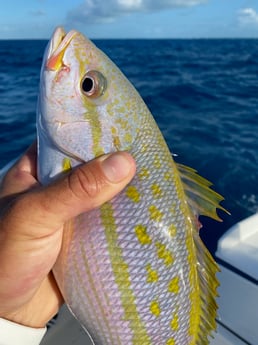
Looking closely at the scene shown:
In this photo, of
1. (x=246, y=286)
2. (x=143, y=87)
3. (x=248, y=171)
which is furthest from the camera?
(x=143, y=87)

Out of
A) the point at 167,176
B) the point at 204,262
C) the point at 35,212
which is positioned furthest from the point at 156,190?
the point at 35,212

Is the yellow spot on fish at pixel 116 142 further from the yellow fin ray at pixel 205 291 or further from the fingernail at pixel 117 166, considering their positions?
the yellow fin ray at pixel 205 291

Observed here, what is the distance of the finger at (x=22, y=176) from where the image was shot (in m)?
2.32

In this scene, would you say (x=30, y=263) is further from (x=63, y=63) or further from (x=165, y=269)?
(x=63, y=63)

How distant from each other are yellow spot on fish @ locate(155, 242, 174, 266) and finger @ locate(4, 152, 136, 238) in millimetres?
301

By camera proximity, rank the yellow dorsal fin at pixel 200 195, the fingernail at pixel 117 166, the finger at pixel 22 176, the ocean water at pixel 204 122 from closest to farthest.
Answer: the fingernail at pixel 117 166, the yellow dorsal fin at pixel 200 195, the finger at pixel 22 176, the ocean water at pixel 204 122

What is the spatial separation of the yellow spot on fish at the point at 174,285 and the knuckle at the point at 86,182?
1.70ft

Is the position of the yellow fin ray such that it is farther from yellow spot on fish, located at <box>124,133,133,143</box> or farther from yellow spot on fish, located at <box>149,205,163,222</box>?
yellow spot on fish, located at <box>124,133,133,143</box>

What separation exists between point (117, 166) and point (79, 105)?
1.16 feet

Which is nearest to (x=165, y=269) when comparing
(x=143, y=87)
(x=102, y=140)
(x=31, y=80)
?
(x=102, y=140)

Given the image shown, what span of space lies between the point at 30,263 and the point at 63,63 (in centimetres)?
99

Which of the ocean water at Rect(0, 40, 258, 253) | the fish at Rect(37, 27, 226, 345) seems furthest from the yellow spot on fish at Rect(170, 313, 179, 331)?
the ocean water at Rect(0, 40, 258, 253)

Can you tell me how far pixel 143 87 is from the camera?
53.7ft

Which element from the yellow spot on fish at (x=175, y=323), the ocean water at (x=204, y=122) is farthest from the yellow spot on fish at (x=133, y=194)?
the ocean water at (x=204, y=122)
